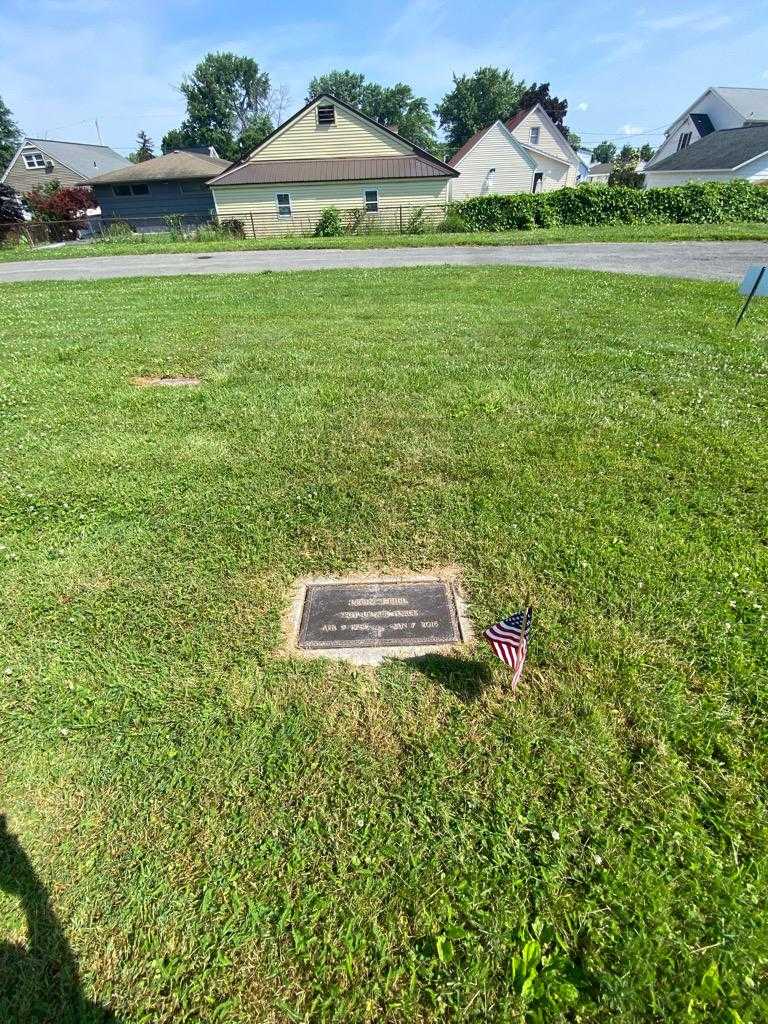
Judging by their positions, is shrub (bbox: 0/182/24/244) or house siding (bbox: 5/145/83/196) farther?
house siding (bbox: 5/145/83/196)

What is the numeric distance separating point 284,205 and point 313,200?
1578 mm

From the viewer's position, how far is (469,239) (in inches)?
773

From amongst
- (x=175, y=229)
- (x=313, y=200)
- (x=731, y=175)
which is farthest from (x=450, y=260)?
→ (x=731, y=175)

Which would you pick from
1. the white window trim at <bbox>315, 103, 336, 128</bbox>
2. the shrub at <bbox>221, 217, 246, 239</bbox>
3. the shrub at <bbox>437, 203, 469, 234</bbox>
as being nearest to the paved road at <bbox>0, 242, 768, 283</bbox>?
the shrub at <bbox>437, 203, 469, 234</bbox>

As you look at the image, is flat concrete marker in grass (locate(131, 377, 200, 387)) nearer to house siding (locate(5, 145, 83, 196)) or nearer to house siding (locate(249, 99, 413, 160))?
house siding (locate(249, 99, 413, 160))

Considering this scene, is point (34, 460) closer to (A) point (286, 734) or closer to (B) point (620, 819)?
(A) point (286, 734)

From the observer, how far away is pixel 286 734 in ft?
7.43

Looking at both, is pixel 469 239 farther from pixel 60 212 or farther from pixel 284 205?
pixel 60 212

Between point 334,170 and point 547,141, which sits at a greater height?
point 547,141

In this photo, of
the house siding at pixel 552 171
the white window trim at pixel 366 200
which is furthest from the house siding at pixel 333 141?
the house siding at pixel 552 171

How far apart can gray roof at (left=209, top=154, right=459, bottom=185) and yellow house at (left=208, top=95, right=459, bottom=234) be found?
0.05 m

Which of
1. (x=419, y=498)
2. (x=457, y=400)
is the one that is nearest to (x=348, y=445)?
(x=419, y=498)

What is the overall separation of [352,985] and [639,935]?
92 centimetres

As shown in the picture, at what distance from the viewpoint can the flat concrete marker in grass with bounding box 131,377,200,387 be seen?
20.6 feet
